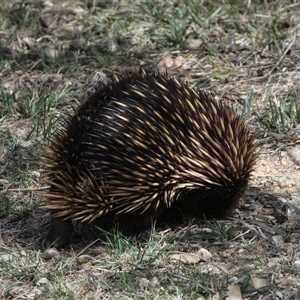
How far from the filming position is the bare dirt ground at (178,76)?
14.1 ft

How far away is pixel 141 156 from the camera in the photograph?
4434mm

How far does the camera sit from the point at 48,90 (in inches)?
254

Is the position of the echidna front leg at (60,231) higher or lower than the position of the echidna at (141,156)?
lower

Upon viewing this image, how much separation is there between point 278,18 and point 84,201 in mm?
3426

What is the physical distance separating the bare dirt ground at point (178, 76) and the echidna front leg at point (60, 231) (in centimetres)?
7

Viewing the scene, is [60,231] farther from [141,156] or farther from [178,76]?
[178,76]

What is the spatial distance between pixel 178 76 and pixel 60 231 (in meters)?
2.40

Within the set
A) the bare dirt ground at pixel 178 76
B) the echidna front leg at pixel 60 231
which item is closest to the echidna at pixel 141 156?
the echidna front leg at pixel 60 231

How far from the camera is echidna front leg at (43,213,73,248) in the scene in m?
4.70

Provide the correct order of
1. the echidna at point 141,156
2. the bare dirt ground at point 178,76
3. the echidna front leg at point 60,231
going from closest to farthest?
the bare dirt ground at point 178,76, the echidna at point 141,156, the echidna front leg at point 60,231

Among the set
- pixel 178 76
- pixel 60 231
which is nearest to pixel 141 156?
pixel 60 231

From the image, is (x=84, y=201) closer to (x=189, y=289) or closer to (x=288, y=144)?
(x=189, y=289)

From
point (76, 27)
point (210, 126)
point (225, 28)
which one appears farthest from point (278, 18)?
point (210, 126)

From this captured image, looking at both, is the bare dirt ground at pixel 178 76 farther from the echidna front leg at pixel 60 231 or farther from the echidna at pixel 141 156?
the echidna at pixel 141 156
